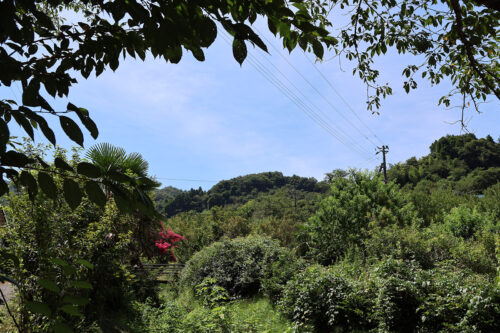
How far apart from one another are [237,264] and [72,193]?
952cm

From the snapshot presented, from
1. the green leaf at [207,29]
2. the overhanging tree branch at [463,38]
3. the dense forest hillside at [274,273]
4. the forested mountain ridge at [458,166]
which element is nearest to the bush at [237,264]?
the dense forest hillside at [274,273]

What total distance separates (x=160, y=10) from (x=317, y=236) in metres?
11.5

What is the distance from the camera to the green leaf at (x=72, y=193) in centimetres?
88

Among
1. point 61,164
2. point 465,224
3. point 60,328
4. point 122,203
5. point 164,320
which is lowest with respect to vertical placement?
point 164,320

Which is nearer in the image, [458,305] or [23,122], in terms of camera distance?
[23,122]

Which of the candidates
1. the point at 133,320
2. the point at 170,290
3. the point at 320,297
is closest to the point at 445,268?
the point at 320,297

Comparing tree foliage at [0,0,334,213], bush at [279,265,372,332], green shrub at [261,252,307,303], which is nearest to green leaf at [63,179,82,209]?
tree foliage at [0,0,334,213]

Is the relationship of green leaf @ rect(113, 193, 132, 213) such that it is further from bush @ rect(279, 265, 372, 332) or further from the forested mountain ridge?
the forested mountain ridge

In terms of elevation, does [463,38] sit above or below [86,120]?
above

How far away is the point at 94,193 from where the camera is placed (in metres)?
0.90

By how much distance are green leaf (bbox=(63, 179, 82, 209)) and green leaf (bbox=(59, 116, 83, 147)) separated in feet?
0.40

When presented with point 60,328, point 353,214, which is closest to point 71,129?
point 60,328

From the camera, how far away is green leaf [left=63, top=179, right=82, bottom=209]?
0.88m

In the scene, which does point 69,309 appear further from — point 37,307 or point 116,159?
point 116,159
